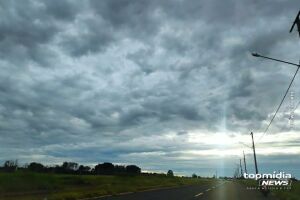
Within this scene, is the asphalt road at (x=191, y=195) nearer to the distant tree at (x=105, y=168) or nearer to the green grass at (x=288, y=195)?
the green grass at (x=288, y=195)

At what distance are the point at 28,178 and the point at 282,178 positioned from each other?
126 ft

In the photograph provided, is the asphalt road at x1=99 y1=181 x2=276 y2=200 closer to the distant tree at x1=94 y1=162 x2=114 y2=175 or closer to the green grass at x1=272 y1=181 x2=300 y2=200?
the green grass at x1=272 y1=181 x2=300 y2=200

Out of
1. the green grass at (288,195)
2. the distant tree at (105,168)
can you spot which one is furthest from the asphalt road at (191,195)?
the distant tree at (105,168)

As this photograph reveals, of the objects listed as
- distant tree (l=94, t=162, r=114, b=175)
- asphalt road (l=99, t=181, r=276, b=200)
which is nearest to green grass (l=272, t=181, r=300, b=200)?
asphalt road (l=99, t=181, r=276, b=200)

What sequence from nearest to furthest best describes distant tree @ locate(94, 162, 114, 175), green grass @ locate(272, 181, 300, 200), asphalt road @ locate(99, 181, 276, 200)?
asphalt road @ locate(99, 181, 276, 200) < green grass @ locate(272, 181, 300, 200) < distant tree @ locate(94, 162, 114, 175)

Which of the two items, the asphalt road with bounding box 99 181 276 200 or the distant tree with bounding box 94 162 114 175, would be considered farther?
the distant tree with bounding box 94 162 114 175

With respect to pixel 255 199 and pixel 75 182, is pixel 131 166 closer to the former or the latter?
pixel 75 182

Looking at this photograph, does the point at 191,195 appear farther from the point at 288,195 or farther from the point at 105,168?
the point at 105,168

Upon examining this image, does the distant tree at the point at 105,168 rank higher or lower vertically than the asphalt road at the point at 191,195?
higher

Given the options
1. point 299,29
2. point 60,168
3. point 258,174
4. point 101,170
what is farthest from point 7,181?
point 101,170

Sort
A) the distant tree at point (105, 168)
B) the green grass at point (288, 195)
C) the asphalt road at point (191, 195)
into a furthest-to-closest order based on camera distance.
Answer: the distant tree at point (105, 168), the green grass at point (288, 195), the asphalt road at point (191, 195)

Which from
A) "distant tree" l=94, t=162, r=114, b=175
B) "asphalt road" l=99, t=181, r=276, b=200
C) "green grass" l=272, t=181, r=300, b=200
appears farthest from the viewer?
"distant tree" l=94, t=162, r=114, b=175

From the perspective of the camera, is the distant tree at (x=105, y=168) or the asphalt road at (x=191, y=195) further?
the distant tree at (x=105, y=168)

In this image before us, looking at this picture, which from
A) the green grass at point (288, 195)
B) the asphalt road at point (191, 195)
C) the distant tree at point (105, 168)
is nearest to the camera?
the asphalt road at point (191, 195)
